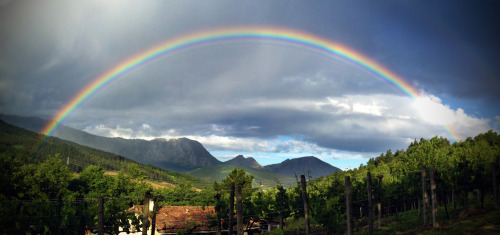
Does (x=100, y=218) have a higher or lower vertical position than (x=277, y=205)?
higher

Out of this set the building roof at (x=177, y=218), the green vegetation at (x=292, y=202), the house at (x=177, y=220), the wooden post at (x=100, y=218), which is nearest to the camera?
the wooden post at (x=100, y=218)

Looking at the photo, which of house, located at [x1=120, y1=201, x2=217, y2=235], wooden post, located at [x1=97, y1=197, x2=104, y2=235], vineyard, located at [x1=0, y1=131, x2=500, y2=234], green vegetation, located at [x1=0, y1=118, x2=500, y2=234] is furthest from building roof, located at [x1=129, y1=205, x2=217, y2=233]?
wooden post, located at [x1=97, y1=197, x2=104, y2=235]

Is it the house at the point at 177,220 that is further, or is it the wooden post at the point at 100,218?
the house at the point at 177,220

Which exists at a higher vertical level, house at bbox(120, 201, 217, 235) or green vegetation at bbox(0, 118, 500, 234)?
green vegetation at bbox(0, 118, 500, 234)

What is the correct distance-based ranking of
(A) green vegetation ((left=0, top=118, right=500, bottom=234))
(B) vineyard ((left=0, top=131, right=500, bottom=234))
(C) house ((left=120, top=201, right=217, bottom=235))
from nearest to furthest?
(A) green vegetation ((left=0, top=118, right=500, bottom=234))
(B) vineyard ((left=0, top=131, right=500, bottom=234))
(C) house ((left=120, top=201, right=217, bottom=235))

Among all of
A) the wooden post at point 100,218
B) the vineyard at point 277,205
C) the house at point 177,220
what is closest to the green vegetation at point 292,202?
the vineyard at point 277,205

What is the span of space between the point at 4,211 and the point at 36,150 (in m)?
198

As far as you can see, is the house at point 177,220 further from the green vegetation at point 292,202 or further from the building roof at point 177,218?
the green vegetation at point 292,202

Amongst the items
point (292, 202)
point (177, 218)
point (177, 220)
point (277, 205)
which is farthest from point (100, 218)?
point (177, 218)

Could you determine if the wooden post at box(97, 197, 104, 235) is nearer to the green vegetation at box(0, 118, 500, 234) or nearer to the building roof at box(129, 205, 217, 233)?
the green vegetation at box(0, 118, 500, 234)

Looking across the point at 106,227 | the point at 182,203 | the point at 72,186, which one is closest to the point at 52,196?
the point at 72,186

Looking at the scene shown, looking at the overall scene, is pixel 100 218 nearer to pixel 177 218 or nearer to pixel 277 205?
pixel 277 205

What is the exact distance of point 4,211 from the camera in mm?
14445

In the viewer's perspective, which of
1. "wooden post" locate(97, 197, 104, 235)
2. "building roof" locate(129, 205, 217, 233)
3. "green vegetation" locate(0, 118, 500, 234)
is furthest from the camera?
"building roof" locate(129, 205, 217, 233)
